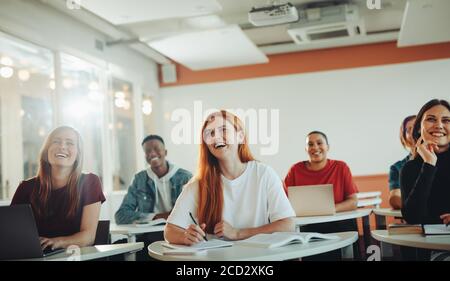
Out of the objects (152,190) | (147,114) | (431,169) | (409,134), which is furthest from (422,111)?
(152,190)

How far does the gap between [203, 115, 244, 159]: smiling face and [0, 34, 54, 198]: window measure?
1864 mm

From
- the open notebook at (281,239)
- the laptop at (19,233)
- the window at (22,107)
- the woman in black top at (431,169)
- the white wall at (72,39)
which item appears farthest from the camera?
the window at (22,107)

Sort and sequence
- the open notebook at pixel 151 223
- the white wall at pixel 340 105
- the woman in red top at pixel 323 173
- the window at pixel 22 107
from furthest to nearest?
the window at pixel 22 107 → the open notebook at pixel 151 223 → the woman in red top at pixel 323 173 → the white wall at pixel 340 105

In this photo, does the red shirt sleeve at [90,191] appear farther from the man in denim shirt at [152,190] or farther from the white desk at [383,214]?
the white desk at [383,214]

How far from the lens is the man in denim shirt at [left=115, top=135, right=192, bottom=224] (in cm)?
308

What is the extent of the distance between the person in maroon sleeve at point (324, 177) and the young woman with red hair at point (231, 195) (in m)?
0.48

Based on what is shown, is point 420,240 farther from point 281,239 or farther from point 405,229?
point 281,239

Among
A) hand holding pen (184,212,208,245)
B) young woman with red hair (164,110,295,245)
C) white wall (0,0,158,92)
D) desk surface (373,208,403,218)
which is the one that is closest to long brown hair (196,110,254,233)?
young woman with red hair (164,110,295,245)

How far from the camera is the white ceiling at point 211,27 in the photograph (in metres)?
2.71

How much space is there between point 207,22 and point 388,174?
2.52 m

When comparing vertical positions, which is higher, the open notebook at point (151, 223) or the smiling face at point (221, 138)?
the smiling face at point (221, 138)

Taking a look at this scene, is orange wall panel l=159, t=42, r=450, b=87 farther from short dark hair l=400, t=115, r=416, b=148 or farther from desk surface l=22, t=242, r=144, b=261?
desk surface l=22, t=242, r=144, b=261

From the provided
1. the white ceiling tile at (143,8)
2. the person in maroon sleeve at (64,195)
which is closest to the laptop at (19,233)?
the person in maroon sleeve at (64,195)

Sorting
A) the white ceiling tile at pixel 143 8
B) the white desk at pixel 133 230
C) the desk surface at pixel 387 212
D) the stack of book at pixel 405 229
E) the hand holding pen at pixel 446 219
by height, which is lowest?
the white desk at pixel 133 230
